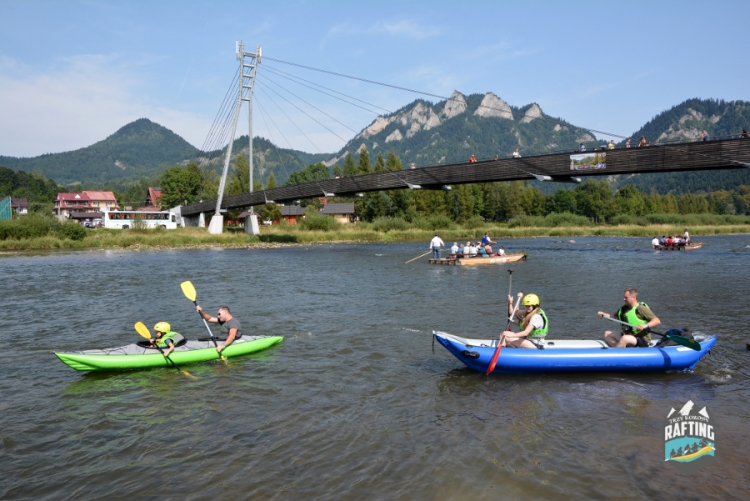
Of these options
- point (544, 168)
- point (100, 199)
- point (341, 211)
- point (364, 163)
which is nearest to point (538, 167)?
point (544, 168)

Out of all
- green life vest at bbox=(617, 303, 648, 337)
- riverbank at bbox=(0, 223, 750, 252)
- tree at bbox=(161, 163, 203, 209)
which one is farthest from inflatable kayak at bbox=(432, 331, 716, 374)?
tree at bbox=(161, 163, 203, 209)

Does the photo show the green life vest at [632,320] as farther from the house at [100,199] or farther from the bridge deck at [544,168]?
the house at [100,199]

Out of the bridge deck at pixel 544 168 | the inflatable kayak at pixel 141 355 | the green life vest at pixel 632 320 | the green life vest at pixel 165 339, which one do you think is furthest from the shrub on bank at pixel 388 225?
the green life vest at pixel 632 320

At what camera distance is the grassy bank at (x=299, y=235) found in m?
51.4

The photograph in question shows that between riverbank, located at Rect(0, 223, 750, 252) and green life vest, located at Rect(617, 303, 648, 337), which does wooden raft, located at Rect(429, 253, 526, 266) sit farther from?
riverbank, located at Rect(0, 223, 750, 252)

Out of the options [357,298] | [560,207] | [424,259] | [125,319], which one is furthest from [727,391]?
[560,207]

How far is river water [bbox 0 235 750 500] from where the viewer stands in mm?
6391

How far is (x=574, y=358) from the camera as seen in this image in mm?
9859

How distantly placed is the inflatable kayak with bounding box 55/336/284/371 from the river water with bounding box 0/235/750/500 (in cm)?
25

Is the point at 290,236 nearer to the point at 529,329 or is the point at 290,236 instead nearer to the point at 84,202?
the point at 529,329

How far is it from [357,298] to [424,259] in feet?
56.2

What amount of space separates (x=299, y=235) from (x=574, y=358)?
52.4 m

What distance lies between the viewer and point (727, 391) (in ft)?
30.3

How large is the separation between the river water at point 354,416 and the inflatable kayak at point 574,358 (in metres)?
0.24
